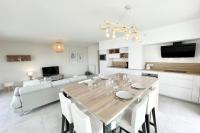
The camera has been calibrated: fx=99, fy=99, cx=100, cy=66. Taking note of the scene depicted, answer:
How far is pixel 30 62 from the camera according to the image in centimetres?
542

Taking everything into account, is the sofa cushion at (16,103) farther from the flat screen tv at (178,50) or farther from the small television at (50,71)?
the flat screen tv at (178,50)

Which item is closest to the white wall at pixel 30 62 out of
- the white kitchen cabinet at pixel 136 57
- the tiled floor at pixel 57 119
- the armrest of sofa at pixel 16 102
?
the tiled floor at pixel 57 119

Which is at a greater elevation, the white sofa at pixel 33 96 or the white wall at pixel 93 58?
the white wall at pixel 93 58

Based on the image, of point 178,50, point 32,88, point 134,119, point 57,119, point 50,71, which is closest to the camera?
point 134,119

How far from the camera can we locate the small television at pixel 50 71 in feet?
18.7

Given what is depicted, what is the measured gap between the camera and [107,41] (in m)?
5.43

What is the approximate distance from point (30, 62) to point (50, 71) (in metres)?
1.12

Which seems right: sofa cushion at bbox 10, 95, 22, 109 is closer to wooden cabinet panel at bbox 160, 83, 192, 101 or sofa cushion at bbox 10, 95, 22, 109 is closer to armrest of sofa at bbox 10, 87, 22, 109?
armrest of sofa at bbox 10, 87, 22, 109

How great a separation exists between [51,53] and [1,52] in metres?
2.21

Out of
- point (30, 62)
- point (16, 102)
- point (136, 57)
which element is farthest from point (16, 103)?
point (136, 57)

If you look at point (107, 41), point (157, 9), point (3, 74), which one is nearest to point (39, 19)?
point (157, 9)

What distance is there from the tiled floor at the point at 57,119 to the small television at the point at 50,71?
9.50ft

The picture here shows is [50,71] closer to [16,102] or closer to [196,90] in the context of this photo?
[16,102]

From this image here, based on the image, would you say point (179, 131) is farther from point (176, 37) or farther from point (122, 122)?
point (176, 37)
